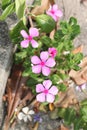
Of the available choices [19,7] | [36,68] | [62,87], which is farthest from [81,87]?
[19,7]

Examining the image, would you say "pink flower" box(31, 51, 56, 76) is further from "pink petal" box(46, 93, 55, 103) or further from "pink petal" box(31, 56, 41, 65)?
"pink petal" box(46, 93, 55, 103)

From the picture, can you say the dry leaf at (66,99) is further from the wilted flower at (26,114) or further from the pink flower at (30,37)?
the pink flower at (30,37)

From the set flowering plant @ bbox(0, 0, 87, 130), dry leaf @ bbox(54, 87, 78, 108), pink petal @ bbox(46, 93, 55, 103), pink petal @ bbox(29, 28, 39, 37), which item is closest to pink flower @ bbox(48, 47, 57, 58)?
flowering plant @ bbox(0, 0, 87, 130)

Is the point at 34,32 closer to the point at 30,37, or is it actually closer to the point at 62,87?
the point at 30,37

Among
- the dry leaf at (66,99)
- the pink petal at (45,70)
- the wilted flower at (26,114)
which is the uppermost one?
the pink petal at (45,70)

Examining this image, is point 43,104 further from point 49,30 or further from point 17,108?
point 49,30

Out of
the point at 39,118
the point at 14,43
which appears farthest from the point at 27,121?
the point at 14,43

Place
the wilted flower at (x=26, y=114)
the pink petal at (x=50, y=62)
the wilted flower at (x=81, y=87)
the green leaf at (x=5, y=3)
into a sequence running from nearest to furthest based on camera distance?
the pink petal at (x=50, y=62), the green leaf at (x=5, y=3), the wilted flower at (x=26, y=114), the wilted flower at (x=81, y=87)

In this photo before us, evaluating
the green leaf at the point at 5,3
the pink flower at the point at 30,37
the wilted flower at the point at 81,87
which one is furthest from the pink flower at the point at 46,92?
the green leaf at the point at 5,3
